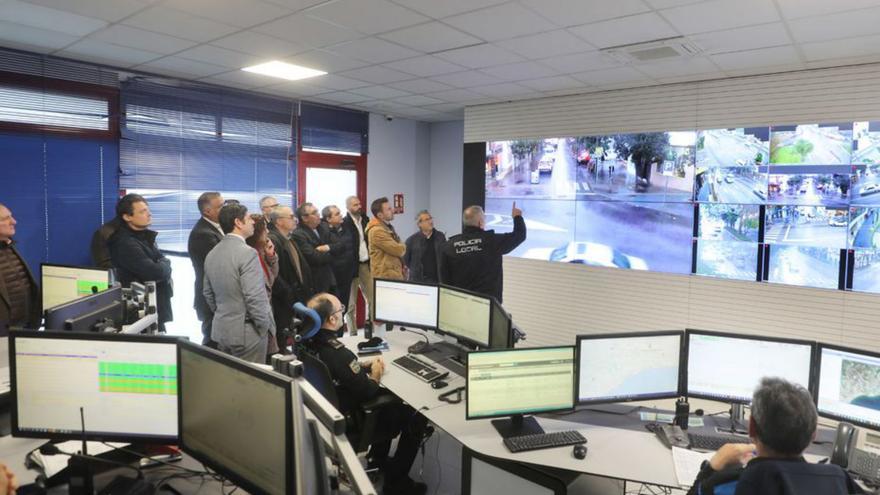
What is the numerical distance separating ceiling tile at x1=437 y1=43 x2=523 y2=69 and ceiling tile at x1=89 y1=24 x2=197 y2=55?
1988 millimetres

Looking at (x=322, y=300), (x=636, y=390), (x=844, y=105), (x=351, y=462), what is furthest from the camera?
(x=844, y=105)

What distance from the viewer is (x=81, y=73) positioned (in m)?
4.67

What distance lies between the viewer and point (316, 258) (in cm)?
511

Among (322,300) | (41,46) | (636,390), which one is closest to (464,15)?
(322,300)

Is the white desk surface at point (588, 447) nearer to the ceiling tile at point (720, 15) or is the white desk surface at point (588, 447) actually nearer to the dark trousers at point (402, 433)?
the dark trousers at point (402, 433)

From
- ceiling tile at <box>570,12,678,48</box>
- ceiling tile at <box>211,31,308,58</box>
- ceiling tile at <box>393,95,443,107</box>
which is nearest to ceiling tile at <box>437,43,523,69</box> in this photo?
ceiling tile at <box>570,12,678,48</box>

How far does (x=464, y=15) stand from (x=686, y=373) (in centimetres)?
243

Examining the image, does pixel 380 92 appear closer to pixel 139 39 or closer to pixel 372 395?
pixel 139 39

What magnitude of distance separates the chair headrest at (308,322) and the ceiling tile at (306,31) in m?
1.87

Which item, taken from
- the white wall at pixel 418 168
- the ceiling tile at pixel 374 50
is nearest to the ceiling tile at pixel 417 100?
the white wall at pixel 418 168

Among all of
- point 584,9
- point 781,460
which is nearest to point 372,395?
point 781,460

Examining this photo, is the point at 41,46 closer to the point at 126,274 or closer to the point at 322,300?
the point at 126,274

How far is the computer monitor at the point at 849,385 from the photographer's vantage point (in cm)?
221

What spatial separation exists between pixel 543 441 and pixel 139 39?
3.95 meters
